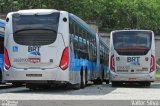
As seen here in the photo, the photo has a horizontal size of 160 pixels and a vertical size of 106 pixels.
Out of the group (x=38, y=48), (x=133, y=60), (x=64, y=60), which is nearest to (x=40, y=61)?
(x=38, y=48)

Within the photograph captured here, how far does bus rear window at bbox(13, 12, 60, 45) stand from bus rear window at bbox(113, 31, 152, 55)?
A: 773 centimetres

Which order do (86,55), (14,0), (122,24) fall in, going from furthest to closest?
(122,24)
(14,0)
(86,55)

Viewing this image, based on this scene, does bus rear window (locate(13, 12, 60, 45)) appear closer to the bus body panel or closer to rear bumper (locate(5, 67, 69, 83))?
the bus body panel

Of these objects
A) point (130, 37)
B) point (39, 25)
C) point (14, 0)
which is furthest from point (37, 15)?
point (14, 0)

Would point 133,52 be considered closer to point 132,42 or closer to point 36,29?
point 132,42

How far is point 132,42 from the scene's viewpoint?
1080 inches

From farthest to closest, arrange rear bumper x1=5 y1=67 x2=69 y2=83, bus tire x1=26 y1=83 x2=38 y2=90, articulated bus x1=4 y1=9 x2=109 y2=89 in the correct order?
bus tire x1=26 y1=83 x2=38 y2=90 < articulated bus x1=4 y1=9 x2=109 y2=89 < rear bumper x1=5 y1=67 x2=69 y2=83

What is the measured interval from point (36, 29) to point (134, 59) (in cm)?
824

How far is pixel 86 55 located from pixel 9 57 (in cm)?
624

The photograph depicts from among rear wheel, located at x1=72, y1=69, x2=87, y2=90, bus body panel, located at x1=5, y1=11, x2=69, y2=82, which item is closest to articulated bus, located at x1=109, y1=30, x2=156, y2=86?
rear wheel, located at x1=72, y1=69, x2=87, y2=90

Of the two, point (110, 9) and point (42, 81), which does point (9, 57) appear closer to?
point (42, 81)

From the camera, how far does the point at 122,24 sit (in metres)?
63.9

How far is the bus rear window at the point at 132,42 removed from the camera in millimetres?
27188

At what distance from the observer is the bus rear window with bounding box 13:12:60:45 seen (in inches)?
793
